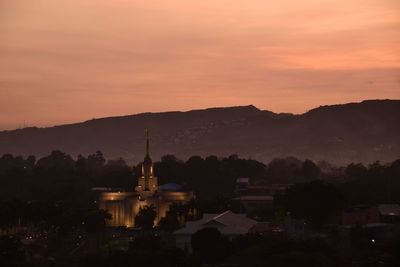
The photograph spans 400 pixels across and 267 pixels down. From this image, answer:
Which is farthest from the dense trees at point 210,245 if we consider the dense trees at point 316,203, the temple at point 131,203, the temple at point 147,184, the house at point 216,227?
the temple at point 147,184

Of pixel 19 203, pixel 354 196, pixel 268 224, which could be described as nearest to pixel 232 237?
pixel 268 224

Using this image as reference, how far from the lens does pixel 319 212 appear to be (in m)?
117

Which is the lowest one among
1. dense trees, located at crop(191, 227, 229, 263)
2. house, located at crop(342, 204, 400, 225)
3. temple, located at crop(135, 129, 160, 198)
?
dense trees, located at crop(191, 227, 229, 263)

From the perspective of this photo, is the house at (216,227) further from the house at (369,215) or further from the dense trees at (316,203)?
the house at (369,215)

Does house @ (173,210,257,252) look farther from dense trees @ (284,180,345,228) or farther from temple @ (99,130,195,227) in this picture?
temple @ (99,130,195,227)

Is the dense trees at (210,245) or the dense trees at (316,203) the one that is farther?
the dense trees at (316,203)

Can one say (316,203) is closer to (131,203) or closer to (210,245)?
(210,245)

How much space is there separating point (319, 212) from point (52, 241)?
3109 cm

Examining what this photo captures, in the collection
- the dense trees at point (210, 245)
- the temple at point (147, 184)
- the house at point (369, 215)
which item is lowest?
the dense trees at point (210, 245)

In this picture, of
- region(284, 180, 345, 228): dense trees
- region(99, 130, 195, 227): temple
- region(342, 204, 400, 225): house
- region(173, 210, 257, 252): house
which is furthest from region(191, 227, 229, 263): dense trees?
region(99, 130, 195, 227): temple

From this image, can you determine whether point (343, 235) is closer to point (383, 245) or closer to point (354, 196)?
point (383, 245)

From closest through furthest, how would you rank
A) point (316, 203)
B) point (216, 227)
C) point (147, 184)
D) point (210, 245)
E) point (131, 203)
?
point (210, 245), point (216, 227), point (316, 203), point (131, 203), point (147, 184)

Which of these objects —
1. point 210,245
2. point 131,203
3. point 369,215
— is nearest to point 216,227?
A: point 210,245

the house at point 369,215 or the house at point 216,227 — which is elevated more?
the house at point 369,215
